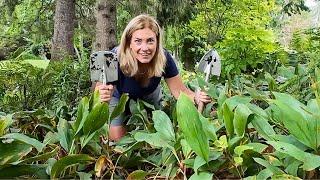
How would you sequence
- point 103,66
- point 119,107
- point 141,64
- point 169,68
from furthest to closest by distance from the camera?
point 169,68, point 141,64, point 103,66, point 119,107

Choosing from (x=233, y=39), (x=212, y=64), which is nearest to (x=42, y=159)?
(x=212, y=64)

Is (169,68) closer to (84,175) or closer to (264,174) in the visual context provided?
(84,175)

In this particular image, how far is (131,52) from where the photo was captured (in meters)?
3.02

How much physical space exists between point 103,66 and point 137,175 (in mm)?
929

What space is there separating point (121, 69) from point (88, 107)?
1.01 meters

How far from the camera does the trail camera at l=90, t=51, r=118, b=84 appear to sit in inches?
97.1

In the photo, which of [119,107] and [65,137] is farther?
[119,107]

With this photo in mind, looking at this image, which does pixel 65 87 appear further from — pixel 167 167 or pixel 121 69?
pixel 167 167

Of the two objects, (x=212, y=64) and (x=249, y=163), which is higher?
(x=212, y=64)

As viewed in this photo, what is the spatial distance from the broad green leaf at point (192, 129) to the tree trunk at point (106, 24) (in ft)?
15.6

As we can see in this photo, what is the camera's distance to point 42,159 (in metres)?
1.76

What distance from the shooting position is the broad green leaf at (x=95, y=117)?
189cm

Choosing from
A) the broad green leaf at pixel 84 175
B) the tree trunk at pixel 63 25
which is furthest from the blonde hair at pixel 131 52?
the tree trunk at pixel 63 25

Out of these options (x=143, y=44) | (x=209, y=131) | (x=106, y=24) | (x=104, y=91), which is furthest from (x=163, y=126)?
(x=106, y=24)
